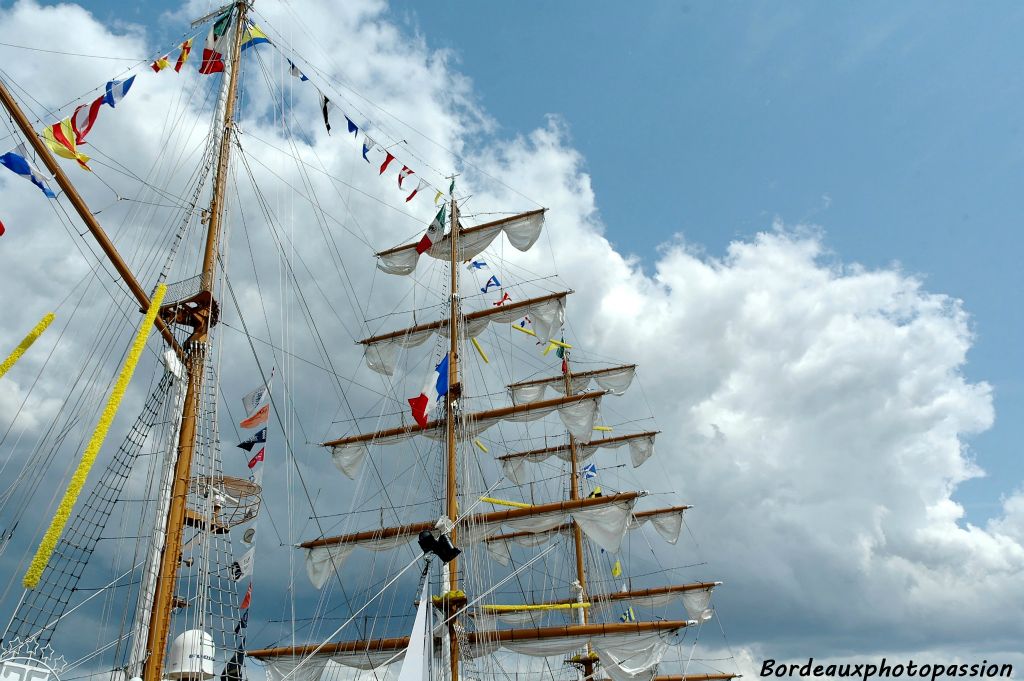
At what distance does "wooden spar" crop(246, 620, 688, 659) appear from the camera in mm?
28141

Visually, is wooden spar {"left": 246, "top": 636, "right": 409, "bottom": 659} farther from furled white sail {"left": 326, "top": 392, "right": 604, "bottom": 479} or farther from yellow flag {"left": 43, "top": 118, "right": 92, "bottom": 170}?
yellow flag {"left": 43, "top": 118, "right": 92, "bottom": 170}

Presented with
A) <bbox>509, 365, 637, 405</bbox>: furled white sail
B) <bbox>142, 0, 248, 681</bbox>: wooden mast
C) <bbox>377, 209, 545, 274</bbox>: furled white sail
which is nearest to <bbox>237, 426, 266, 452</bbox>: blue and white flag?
<bbox>142, 0, 248, 681</bbox>: wooden mast

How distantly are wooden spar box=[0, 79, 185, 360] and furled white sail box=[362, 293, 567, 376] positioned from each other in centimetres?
1853

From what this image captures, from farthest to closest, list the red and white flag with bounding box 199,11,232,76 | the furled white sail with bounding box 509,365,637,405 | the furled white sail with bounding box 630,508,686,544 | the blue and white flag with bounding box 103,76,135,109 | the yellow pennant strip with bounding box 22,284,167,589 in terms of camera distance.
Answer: the furled white sail with bounding box 509,365,637,405, the furled white sail with bounding box 630,508,686,544, the red and white flag with bounding box 199,11,232,76, the blue and white flag with bounding box 103,76,135,109, the yellow pennant strip with bounding box 22,284,167,589

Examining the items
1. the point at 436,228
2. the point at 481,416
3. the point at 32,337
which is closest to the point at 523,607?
the point at 481,416

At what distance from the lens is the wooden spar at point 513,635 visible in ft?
92.3

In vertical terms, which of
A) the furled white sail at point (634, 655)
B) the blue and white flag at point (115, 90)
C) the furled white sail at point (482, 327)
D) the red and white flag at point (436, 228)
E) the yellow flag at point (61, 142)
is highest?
the red and white flag at point (436, 228)

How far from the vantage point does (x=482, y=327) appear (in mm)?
35406

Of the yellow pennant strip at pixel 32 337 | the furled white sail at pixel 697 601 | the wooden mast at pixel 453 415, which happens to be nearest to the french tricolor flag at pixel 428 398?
the wooden mast at pixel 453 415

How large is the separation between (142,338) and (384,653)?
19.9 meters

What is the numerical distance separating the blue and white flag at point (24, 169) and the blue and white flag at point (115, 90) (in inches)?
121

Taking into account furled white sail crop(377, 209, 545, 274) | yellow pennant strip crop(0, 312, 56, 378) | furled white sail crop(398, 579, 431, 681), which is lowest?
furled white sail crop(398, 579, 431, 681)

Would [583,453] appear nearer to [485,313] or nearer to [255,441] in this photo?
[485,313]

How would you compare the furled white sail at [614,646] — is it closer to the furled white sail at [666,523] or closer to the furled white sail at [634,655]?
the furled white sail at [634,655]
